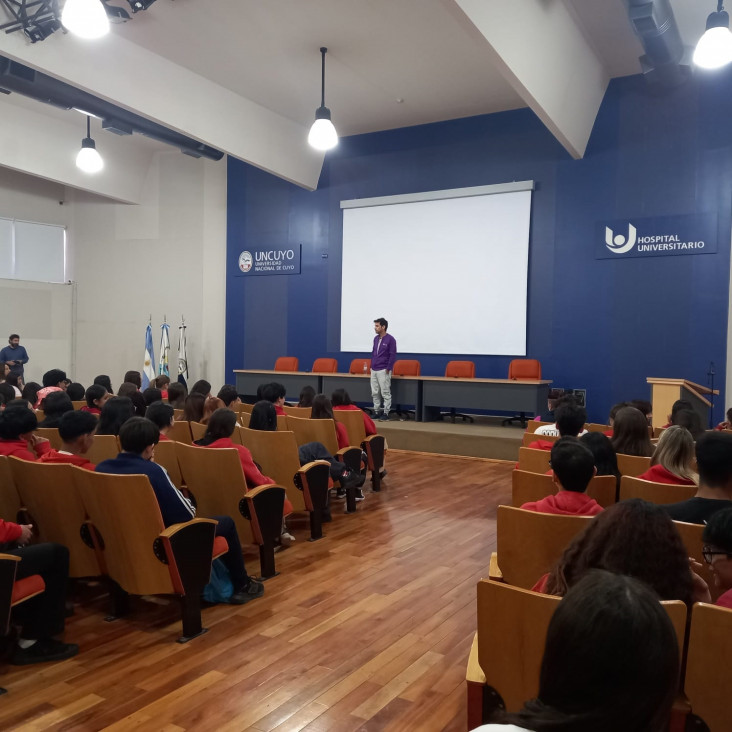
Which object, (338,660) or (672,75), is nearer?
(338,660)

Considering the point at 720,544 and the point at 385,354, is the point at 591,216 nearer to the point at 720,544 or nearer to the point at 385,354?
the point at 385,354

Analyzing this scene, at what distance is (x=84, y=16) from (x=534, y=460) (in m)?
4.73

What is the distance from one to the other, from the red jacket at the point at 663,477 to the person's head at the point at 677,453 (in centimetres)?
2

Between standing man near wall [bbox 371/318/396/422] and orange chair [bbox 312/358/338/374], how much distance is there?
131 centimetres

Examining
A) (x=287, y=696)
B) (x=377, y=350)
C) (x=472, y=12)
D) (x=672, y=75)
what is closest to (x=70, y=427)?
(x=287, y=696)

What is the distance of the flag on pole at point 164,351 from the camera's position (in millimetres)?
12242

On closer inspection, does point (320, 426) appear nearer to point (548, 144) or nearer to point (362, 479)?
point (362, 479)

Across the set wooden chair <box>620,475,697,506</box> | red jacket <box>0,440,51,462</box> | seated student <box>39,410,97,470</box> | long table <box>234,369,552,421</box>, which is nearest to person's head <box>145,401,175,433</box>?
seated student <box>39,410,97,470</box>

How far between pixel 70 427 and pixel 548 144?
8.30 metres

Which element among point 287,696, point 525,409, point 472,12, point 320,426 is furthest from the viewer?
point 525,409

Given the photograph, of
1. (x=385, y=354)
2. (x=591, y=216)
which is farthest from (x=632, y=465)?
(x=591, y=216)

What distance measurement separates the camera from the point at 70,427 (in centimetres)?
320

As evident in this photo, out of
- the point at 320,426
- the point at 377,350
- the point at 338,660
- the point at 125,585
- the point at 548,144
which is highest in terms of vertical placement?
the point at 548,144

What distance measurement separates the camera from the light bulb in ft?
17.0
